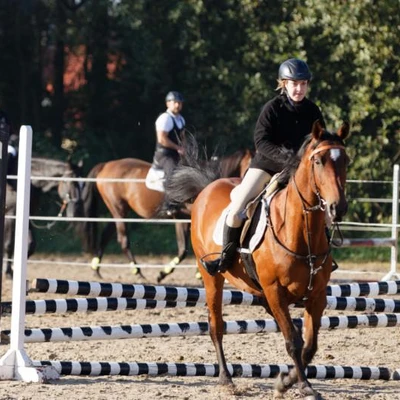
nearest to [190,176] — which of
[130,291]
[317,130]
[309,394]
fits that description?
[130,291]

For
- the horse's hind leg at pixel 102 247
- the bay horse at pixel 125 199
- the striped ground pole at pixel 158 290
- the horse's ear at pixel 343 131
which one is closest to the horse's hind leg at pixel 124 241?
the bay horse at pixel 125 199

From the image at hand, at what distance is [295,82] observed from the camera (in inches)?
281

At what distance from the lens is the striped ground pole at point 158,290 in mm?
7305

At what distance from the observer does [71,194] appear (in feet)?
53.2

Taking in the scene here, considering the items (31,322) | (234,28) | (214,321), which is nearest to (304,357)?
(214,321)

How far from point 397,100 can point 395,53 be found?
94cm

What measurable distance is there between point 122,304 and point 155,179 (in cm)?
791

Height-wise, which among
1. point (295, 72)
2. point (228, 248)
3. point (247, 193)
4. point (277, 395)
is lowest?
point (277, 395)

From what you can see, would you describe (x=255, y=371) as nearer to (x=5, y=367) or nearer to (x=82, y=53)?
(x=5, y=367)

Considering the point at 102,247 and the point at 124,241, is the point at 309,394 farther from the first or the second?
the point at 102,247

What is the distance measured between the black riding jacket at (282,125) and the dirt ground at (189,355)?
64.3 inches

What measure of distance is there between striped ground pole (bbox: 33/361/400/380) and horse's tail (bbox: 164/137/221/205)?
1857 mm

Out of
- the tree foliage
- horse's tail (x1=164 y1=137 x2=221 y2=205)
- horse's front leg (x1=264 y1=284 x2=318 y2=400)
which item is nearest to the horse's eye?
horse's front leg (x1=264 y1=284 x2=318 y2=400)

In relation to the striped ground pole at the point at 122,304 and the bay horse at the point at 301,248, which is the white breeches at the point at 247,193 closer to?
the bay horse at the point at 301,248
